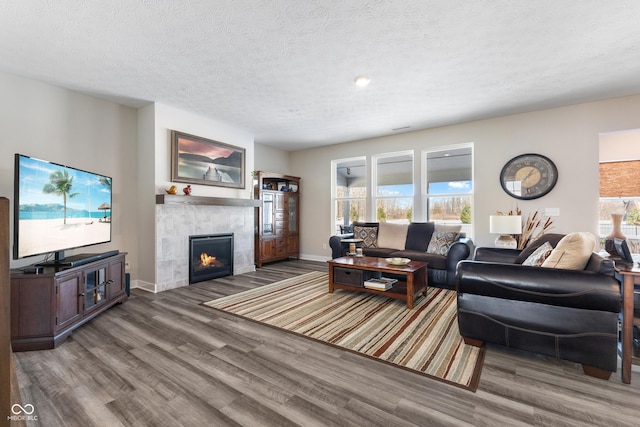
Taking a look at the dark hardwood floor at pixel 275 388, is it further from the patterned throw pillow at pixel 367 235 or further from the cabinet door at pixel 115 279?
the patterned throw pillow at pixel 367 235

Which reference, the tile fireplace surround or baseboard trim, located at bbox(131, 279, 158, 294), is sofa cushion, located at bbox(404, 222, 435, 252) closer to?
the tile fireplace surround

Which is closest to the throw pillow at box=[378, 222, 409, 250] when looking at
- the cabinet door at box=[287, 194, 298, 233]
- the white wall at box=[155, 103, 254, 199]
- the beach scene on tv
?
the cabinet door at box=[287, 194, 298, 233]

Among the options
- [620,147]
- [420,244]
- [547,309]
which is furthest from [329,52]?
[620,147]

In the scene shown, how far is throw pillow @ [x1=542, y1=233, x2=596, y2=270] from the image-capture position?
6.50 feet

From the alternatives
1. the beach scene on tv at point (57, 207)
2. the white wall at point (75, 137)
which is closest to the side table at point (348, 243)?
the white wall at point (75, 137)

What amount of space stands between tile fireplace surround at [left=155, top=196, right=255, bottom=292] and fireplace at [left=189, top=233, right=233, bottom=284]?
0.08 metres

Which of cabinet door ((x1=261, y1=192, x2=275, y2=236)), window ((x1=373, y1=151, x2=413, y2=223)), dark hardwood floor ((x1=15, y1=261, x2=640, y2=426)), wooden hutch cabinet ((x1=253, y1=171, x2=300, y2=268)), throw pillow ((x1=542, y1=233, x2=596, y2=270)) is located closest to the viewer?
dark hardwood floor ((x1=15, y1=261, x2=640, y2=426))

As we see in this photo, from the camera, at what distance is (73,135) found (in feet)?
11.8

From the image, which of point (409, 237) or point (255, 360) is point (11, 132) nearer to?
point (255, 360)

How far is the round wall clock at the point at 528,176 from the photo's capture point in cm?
423

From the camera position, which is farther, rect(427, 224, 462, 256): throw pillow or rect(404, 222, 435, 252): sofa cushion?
rect(404, 222, 435, 252): sofa cushion

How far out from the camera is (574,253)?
1998mm

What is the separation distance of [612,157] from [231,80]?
Result: 24.9 ft

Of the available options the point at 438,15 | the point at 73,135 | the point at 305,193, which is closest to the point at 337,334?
the point at 438,15
